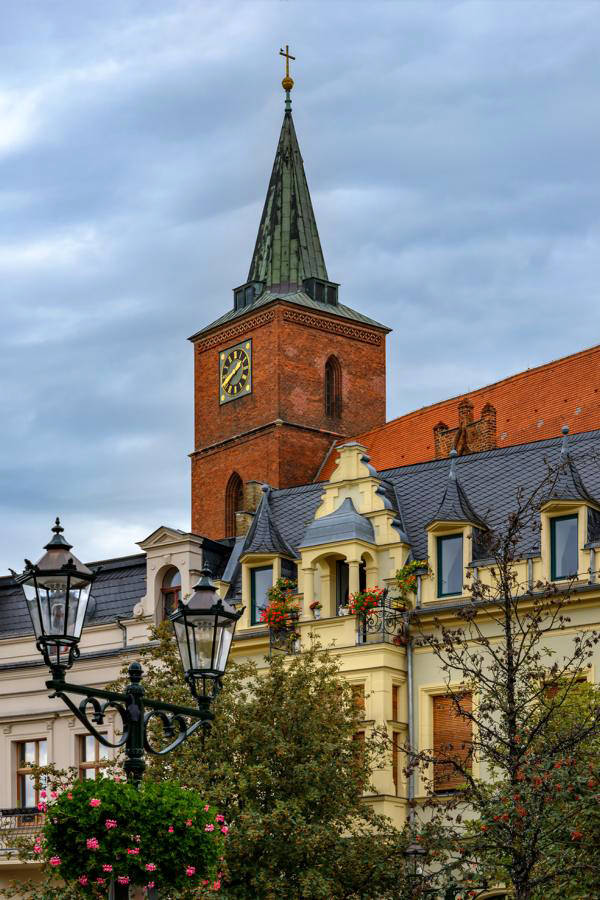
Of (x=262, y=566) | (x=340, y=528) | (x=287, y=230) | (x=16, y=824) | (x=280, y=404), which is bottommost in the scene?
(x=16, y=824)

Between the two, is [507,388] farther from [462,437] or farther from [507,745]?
[507,745]

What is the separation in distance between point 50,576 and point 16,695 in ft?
99.8

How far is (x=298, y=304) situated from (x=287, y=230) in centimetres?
443

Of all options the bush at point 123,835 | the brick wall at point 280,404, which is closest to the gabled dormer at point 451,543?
the bush at point 123,835

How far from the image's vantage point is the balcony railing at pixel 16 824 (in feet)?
152

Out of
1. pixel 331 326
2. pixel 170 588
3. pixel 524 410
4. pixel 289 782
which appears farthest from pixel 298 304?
pixel 289 782

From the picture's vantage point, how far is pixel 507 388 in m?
60.1

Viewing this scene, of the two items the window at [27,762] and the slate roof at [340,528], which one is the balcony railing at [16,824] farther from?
the slate roof at [340,528]

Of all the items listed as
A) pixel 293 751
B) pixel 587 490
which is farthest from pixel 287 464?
pixel 293 751

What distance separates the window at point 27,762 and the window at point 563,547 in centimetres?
1511

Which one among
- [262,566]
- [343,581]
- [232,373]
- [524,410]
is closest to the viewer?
[343,581]

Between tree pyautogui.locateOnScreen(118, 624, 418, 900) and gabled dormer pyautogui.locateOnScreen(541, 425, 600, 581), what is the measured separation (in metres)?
5.52

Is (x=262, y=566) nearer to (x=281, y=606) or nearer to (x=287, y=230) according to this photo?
(x=281, y=606)

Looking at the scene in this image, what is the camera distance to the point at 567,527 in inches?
1571
